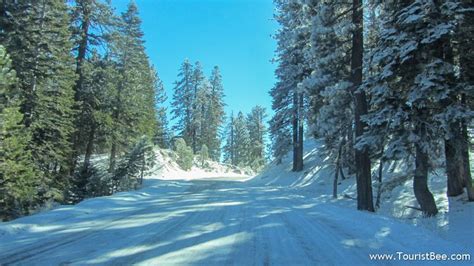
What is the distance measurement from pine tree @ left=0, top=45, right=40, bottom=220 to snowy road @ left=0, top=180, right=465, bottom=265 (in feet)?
19.4

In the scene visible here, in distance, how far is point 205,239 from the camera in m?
6.72

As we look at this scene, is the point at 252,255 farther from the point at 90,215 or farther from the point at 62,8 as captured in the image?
the point at 62,8

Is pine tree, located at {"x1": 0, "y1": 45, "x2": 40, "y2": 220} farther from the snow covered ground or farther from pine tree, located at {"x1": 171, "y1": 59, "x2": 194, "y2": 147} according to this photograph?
pine tree, located at {"x1": 171, "y1": 59, "x2": 194, "y2": 147}

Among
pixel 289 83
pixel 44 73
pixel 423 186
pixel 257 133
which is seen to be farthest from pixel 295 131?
pixel 257 133

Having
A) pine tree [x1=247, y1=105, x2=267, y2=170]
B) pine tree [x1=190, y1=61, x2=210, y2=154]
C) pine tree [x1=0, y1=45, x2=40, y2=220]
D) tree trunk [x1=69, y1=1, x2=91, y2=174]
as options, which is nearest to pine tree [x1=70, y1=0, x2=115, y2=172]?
tree trunk [x1=69, y1=1, x2=91, y2=174]

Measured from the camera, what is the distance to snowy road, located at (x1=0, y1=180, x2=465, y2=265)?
5.45 meters

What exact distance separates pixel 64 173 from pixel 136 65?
11637 mm

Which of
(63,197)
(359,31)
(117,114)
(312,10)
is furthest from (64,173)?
(359,31)

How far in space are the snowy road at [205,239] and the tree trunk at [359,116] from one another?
8.97ft

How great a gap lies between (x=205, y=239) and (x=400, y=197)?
36.6 feet

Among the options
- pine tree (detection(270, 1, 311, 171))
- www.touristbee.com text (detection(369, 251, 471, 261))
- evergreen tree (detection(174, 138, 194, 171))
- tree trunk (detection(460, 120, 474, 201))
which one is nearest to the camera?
www.touristbee.com text (detection(369, 251, 471, 261))

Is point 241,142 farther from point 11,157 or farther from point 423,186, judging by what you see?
point 423,186

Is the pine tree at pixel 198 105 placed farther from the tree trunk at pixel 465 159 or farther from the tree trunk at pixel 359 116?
the tree trunk at pixel 465 159

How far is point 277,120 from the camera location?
32.9 m
